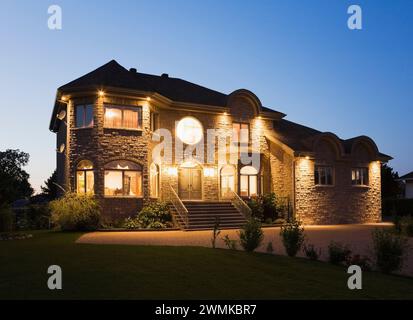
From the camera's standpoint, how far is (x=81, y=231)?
20.5 m

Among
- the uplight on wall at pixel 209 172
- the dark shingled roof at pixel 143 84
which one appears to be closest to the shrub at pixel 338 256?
the dark shingled roof at pixel 143 84

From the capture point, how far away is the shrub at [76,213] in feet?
67.1

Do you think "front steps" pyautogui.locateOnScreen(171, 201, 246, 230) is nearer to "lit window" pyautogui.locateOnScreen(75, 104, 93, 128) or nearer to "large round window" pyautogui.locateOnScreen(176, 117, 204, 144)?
A: "large round window" pyautogui.locateOnScreen(176, 117, 204, 144)

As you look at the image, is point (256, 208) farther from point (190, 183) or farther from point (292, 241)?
point (292, 241)

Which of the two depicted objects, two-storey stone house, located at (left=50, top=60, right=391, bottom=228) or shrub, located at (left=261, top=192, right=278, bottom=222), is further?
shrub, located at (left=261, top=192, right=278, bottom=222)

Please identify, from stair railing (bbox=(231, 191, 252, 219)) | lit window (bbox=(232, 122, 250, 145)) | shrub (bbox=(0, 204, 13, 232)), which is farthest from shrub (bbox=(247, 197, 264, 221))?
shrub (bbox=(0, 204, 13, 232))

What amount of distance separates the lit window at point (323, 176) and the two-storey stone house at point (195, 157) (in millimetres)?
58

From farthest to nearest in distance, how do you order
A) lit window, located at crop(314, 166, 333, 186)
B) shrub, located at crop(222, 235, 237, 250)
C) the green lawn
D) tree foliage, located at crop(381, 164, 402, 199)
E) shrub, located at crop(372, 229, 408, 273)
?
tree foliage, located at crop(381, 164, 402, 199)
lit window, located at crop(314, 166, 333, 186)
shrub, located at crop(222, 235, 237, 250)
shrub, located at crop(372, 229, 408, 273)
the green lawn

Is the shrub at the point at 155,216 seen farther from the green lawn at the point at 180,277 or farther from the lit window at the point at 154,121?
the green lawn at the point at 180,277

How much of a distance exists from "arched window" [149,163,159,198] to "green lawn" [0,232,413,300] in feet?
39.6

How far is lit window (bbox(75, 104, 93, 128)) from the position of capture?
75.0ft

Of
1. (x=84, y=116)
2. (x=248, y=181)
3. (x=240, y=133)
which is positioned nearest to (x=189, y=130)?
(x=240, y=133)

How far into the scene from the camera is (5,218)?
67.7ft
